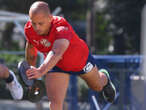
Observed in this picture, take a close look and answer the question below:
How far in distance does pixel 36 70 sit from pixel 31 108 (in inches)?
190

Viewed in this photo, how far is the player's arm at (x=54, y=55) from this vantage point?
4.00 metres

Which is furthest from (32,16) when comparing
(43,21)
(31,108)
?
(31,108)

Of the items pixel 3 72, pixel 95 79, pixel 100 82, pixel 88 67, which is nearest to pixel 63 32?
pixel 88 67

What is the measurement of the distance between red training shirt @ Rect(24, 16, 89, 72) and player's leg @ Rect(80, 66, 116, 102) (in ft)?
0.94

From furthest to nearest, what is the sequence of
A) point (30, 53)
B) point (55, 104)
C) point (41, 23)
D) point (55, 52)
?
point (30, 53) < point (55, 104) < point (41, 23) < point (55, 52)

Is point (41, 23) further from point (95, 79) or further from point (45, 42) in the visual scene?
point (95, 79)

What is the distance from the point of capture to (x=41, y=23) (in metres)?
4.23

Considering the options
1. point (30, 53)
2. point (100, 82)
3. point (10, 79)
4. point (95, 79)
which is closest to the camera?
point (10, 79)

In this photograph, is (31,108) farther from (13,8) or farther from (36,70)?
(13,8)

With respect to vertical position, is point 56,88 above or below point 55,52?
below

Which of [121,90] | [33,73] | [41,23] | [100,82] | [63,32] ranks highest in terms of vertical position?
[41,23]

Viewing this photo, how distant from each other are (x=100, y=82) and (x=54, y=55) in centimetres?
134

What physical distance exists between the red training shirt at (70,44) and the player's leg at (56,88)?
0.44 feet

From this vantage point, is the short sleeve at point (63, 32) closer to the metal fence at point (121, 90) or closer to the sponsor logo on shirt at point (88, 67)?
the sponsor logo on shirt at point (88, 67)
